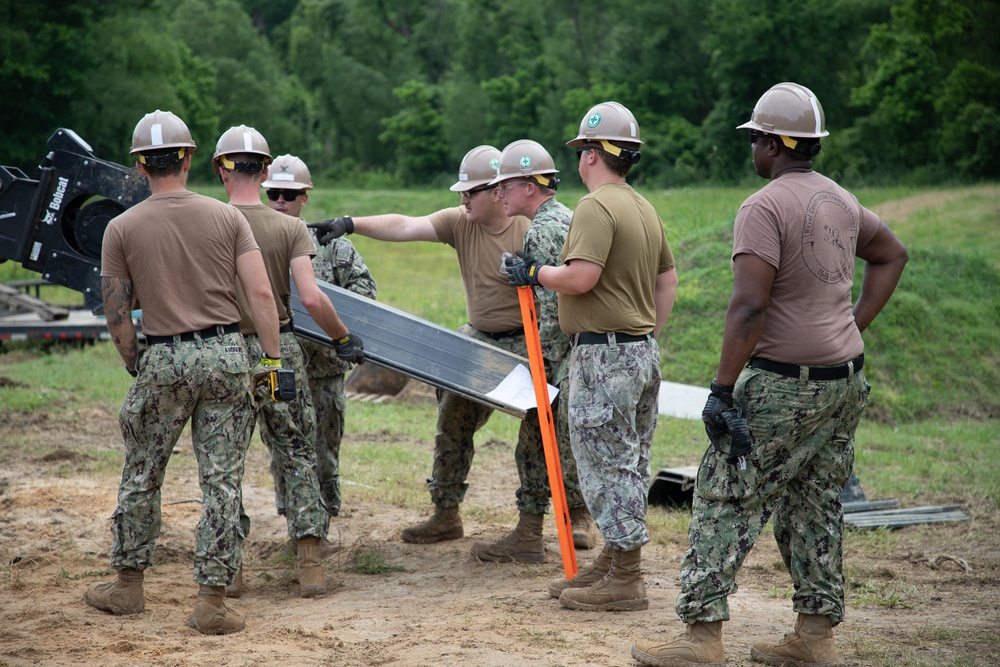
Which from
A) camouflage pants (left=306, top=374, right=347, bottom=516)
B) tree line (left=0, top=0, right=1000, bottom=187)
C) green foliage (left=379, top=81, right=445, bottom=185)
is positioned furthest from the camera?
green foliage (left=379, top=81, right=445, bottom=185)

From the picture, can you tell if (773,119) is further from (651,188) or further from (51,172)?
(651,188)

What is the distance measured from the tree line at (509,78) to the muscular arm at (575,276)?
21.0m

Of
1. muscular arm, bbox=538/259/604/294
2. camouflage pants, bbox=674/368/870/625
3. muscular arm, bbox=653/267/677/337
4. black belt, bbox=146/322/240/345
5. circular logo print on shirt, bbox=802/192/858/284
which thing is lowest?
camouflage pants, bbox=674/368/870/625

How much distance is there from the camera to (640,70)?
4975 centimetres

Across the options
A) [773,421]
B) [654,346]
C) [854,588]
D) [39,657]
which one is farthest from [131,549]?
[854,588]

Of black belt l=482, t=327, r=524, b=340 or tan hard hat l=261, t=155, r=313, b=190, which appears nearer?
black belt l=482, t=327, r=524, b=340

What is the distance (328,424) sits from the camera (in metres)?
6.70

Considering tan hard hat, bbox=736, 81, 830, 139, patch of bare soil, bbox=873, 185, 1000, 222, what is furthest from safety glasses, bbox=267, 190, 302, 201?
patch of bare soil, bbox=873, 185, 1000, 222

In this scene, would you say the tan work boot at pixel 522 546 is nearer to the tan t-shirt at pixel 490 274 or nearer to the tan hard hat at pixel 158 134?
the tan t-shirt at pixel 490 274

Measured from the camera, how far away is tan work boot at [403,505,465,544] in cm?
668

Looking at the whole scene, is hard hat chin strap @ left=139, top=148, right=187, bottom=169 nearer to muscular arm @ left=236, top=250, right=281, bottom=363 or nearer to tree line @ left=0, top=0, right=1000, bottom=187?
muscular arm @ left=236, top=250, right=281, bottom=363

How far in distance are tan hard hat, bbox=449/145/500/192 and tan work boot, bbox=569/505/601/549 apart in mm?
2125

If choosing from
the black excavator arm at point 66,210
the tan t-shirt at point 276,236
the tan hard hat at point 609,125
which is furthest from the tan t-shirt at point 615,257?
the black excavator arm at point 66,210

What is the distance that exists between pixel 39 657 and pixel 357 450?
16.0 feet
